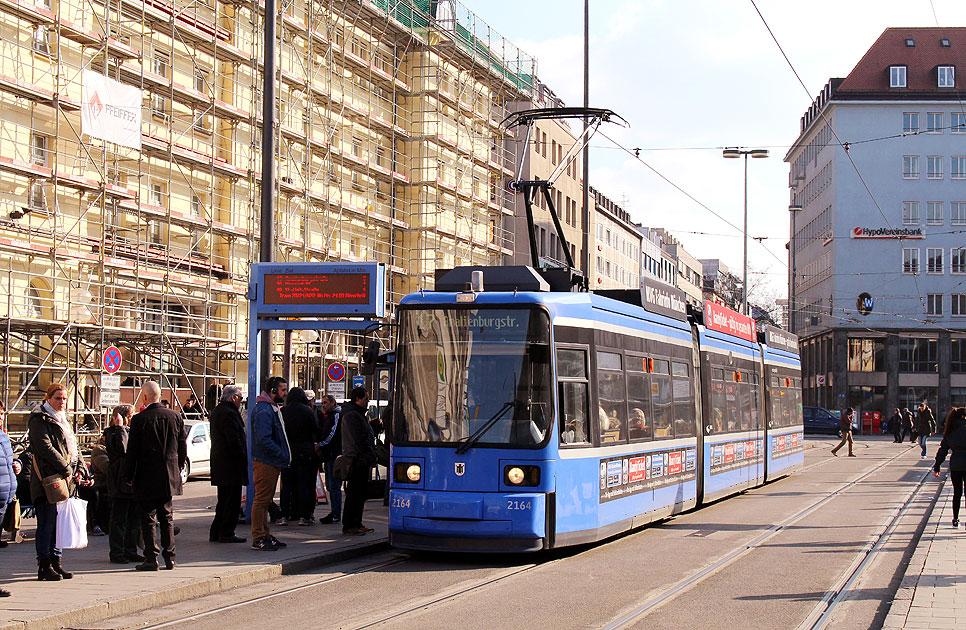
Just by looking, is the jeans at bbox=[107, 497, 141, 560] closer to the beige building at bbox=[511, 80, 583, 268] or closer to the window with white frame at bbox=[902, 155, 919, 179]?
the beige building at bbox=[511, 80, 583, 268]

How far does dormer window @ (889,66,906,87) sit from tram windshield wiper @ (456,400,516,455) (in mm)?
77812

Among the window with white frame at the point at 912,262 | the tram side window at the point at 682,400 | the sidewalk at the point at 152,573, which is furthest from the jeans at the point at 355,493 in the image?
the window with white frame at the point at 912,262

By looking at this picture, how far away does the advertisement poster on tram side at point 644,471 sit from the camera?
13664 mm

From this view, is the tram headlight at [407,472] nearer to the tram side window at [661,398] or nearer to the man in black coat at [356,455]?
the man in black coat at [356,455]

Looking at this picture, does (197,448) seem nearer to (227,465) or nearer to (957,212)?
(227,465)

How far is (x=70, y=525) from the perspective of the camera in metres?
10.6

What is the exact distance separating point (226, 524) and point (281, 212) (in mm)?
27126

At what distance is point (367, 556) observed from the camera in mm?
13305

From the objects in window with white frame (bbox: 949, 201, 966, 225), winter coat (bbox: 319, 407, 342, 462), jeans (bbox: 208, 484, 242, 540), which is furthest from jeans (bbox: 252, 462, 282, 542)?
window with white frame (bbox: 949, 201, 966, 225)

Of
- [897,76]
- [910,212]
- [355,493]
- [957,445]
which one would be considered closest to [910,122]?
[897,76]

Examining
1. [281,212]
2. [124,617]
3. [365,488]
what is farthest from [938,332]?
[124,617]

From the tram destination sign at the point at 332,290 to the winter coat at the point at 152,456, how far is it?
12.5 feet

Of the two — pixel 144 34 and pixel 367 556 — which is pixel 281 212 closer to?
pixel 144 34

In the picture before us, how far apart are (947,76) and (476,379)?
78.8 m
